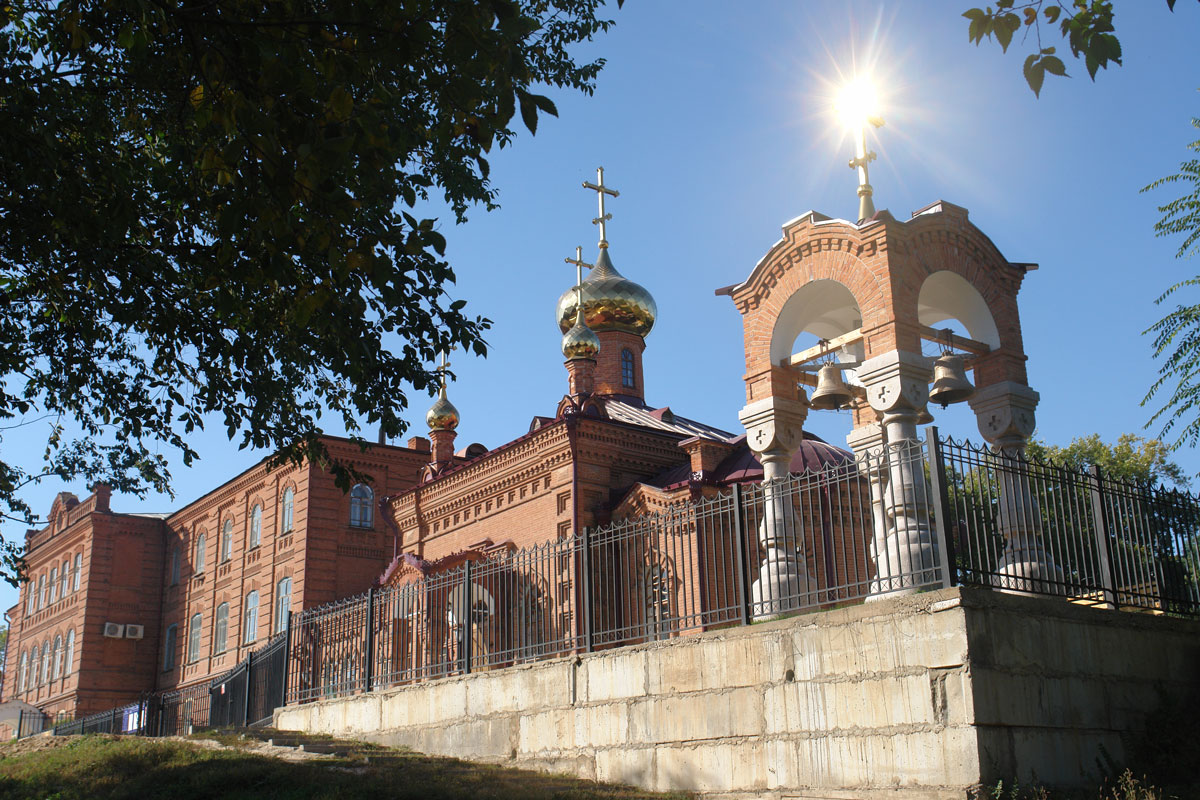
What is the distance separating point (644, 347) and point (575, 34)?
1864 centimetres

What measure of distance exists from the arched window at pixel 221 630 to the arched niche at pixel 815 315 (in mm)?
26337

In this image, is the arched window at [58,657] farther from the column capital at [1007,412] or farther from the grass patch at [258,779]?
the column capital at [1007,412]

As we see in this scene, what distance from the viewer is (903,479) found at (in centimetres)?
887

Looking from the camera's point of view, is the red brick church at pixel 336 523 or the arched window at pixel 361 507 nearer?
the red brick church at pixel 336 523

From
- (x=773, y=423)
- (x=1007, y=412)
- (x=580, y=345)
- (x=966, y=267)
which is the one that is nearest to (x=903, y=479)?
(x=773, y=423)

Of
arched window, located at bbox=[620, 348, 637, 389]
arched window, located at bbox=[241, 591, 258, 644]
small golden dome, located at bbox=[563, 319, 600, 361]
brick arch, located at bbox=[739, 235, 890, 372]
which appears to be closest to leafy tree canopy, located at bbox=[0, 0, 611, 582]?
brick arch, located at bbox=[739, 235, 890, 372]

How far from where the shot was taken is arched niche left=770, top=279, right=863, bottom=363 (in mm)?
11336

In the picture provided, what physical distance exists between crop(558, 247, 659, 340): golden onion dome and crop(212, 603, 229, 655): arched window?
13.8m

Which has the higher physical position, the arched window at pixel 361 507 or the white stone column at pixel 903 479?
the arched window at pixel 361 507

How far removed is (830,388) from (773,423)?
741 mm

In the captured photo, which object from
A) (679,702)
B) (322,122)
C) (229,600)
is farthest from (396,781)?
(229,600)

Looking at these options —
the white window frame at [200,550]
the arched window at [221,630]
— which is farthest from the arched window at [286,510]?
the white window frame at [200,550]

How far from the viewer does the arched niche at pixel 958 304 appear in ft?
35.9

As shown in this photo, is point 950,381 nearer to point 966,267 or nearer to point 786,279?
point 966,267
